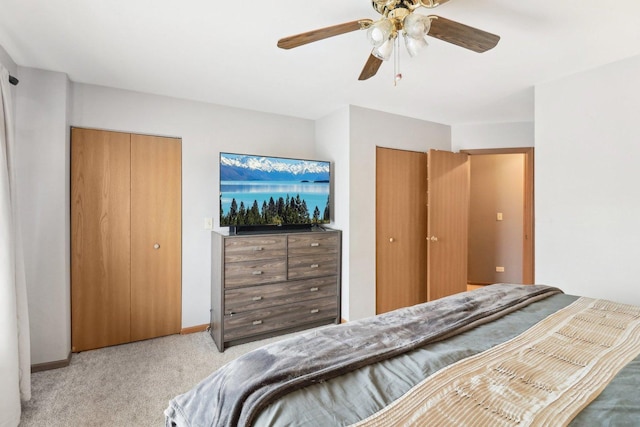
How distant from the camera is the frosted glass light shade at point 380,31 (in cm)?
138

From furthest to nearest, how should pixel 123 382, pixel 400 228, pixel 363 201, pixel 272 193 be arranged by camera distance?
pixel 400 228 → pixel 363 201 → pixel 272 193 → pixel 123 382

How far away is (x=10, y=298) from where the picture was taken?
176cm

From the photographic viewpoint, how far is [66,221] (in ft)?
8.31

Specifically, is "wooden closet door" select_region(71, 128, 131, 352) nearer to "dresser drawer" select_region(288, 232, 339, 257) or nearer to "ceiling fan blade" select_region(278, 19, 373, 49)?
"dresser drawer" select_region(288, 232, 339, 257)

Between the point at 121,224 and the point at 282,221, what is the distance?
1503 mm

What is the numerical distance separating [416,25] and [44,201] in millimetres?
2907

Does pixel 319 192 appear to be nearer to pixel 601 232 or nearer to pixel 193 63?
pixel 193 63

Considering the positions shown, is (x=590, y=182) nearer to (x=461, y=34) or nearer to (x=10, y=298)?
(x=461, y=34)

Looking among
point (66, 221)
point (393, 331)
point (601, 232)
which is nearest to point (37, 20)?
point (66, 221)

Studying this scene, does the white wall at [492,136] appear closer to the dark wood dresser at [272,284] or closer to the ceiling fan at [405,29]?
the dark wood dresser at [272,284]

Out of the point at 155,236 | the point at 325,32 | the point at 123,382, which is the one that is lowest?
the point at 123,382

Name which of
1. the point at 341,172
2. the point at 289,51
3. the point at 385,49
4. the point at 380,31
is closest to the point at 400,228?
the point at 341,172

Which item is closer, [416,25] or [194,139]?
[416,25]

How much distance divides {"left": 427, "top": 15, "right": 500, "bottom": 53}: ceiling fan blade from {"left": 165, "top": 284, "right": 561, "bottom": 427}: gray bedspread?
53.7 inches
